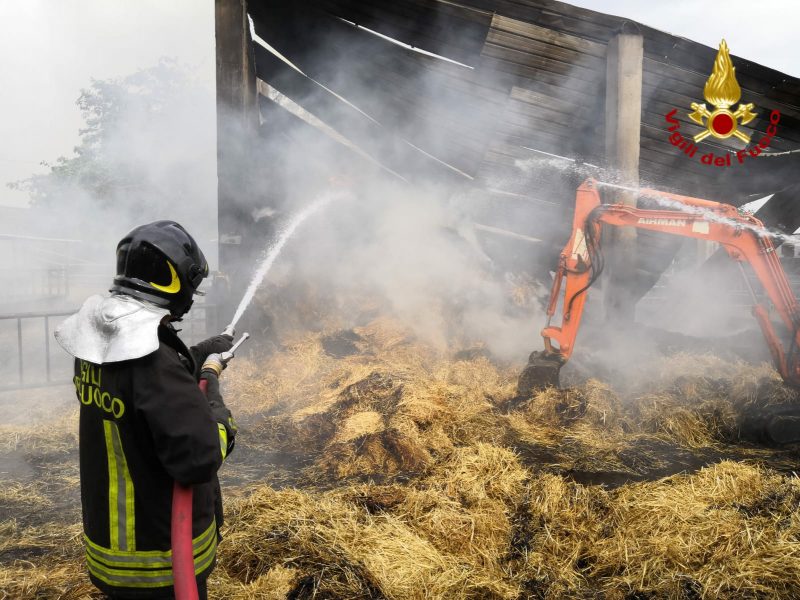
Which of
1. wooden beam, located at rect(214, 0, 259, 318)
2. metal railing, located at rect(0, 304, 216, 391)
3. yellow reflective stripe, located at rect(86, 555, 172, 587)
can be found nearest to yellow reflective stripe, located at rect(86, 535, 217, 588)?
yellow reflective stripe, located at rect(86, 555, 172, 587)

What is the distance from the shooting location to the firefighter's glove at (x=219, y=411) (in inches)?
70.8

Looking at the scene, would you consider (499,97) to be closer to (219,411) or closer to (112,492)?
(219,411)

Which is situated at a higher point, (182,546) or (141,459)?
(141,459)

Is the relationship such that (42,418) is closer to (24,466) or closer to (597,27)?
(24,466)

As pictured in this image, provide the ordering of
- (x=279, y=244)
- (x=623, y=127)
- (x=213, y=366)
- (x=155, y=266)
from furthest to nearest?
(x=279, y=244) → (x=623, y=127) → (x=213, y=366) → (x=155, y=266)

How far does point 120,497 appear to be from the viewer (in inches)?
65.2

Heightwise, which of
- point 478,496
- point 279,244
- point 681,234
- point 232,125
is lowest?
point 478,496

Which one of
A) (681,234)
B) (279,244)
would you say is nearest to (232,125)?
(279,244)

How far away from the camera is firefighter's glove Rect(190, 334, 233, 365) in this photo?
7.73ft

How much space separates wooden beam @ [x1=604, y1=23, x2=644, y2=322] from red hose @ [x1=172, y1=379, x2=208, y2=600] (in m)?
5.89

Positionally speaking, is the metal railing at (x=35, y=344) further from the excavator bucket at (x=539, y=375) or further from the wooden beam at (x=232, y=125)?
the excavator bucket at (x=539, y=375)

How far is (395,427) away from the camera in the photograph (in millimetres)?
4512

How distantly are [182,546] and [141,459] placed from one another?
0.29 meters

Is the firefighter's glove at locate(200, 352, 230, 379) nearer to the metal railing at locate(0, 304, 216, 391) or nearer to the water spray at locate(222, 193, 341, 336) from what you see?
the metal railing at locate(0, 304, 216, 391)
